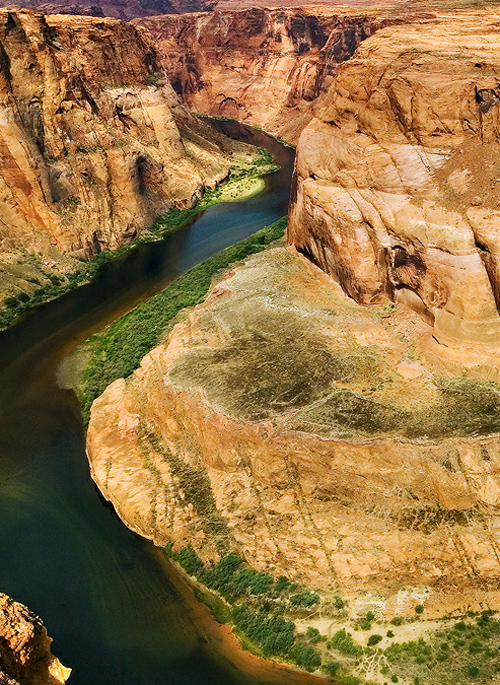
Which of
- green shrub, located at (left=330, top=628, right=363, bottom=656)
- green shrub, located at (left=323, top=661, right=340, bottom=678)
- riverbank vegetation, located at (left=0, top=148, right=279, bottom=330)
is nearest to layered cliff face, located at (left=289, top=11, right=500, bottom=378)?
green shrub, located at (left=330, top=628, right=363, bottom=656)

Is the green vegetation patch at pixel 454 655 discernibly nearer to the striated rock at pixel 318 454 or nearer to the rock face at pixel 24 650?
the striated rock at pixel 318 454

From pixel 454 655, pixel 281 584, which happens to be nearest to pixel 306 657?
pixel 281 584

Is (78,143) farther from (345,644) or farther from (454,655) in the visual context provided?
(454,655)

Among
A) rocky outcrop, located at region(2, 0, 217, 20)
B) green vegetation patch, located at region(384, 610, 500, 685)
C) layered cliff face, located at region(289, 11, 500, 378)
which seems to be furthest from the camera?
rocky outcrop, located at region(2, 0, 217, 20)

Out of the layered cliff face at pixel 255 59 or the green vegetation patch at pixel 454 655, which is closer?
the green vegetation patch at pixel 454 655

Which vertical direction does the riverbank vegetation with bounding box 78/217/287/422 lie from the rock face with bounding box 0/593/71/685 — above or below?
below

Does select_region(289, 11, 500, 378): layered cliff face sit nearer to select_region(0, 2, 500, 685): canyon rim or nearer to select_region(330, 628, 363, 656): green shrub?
select_region(0, 2, 500, 685): canyon rim

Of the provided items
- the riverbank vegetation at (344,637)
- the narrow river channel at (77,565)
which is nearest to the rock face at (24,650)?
the narrow river channel at (77,565)

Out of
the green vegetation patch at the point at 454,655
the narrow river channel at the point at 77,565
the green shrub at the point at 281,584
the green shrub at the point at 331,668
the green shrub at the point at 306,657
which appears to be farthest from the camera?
the green shrub at the point at 281,584
